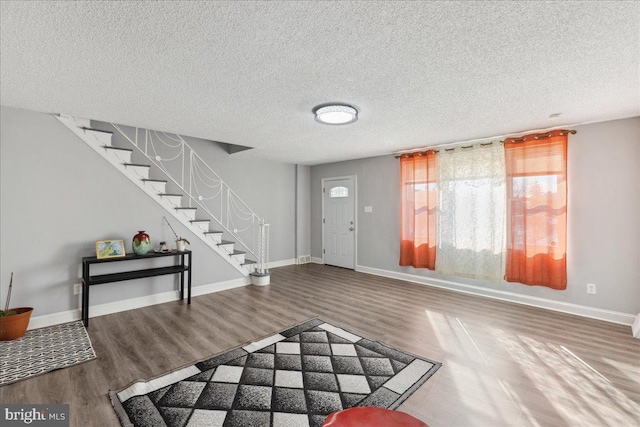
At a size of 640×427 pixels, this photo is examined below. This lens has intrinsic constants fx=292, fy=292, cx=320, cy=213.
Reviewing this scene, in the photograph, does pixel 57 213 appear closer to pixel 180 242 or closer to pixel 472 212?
pixel 180 242

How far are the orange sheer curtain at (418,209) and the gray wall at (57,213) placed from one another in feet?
12.7

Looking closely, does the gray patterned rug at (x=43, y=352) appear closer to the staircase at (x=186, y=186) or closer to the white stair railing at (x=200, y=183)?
the staircase at (x=186, y=186)

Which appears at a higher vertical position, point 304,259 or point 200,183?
point 200,183

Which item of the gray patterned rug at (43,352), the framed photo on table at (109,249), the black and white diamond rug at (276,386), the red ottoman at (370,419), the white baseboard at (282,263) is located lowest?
the black and white diamond rug at (276,386)

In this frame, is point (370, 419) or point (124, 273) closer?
point (370, 419)

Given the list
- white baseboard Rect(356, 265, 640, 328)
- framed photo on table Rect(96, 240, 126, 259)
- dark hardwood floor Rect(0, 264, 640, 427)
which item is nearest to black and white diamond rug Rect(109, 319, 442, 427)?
dark hardwood floor Rect(0, 264, 640, 427)

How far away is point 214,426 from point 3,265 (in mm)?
3098

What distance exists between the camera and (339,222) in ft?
21.7

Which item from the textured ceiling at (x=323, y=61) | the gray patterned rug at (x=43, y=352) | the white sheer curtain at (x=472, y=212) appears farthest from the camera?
Result: the white sheer curtain at (x=472, y=212)

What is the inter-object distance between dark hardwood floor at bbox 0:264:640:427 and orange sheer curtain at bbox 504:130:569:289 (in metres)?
0.54

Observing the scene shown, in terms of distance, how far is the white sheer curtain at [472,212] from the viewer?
14.0ft

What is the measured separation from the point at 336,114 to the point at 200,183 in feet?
10.5

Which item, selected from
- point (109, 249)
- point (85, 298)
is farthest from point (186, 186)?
point (85, 298)

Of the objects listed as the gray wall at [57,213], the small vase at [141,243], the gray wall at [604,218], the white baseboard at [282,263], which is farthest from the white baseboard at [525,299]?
the small vase at [141,243]
